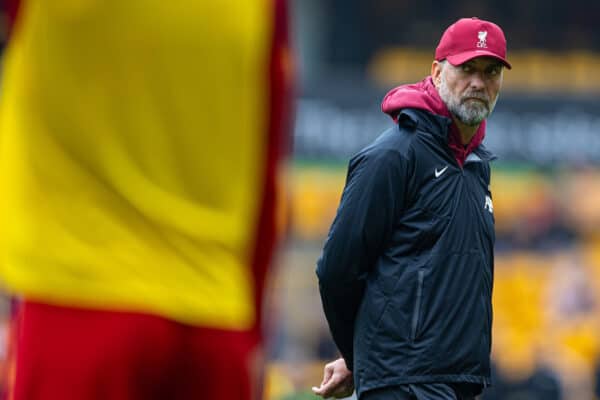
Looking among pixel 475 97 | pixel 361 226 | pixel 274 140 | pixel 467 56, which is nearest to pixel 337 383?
pixel 361 226

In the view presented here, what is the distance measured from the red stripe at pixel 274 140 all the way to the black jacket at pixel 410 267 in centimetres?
160

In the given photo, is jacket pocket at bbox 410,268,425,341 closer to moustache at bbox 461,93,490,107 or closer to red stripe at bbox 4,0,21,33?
moustache at bbox 461,93,490,107

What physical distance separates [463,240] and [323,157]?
52.4 feet

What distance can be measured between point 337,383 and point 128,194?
2181 millimetres

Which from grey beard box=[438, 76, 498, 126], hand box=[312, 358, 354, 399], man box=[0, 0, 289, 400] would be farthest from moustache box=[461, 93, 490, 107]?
man box=[0, 0, 289, 400]

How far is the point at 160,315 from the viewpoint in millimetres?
2990

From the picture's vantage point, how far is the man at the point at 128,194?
9.68 feet

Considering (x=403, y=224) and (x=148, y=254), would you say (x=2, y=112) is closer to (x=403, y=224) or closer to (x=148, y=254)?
(x=148, y=254)

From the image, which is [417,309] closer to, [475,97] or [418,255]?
[418,255]

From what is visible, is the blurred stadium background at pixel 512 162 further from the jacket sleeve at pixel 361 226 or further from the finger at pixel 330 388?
the jacket sleeve at pixel 361 226

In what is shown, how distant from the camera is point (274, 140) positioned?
10.3 ft

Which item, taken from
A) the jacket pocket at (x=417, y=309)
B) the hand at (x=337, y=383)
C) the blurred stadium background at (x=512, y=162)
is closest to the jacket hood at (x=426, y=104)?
the jacket pocket at (x=417, y=309)

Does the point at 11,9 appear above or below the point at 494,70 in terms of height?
below

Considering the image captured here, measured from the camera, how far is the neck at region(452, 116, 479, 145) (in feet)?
16.3
